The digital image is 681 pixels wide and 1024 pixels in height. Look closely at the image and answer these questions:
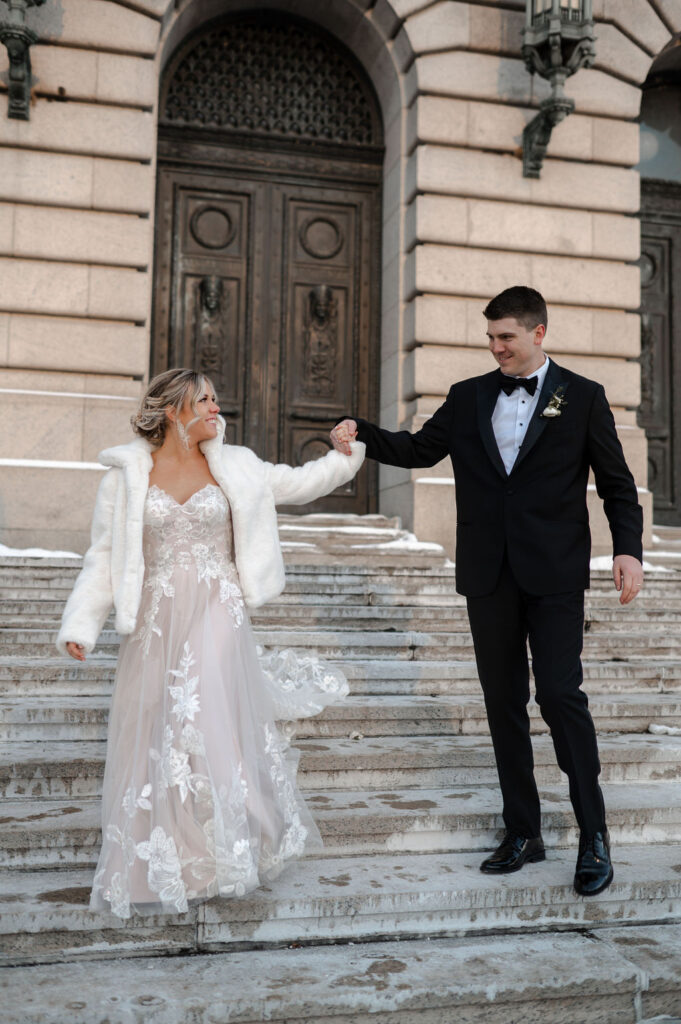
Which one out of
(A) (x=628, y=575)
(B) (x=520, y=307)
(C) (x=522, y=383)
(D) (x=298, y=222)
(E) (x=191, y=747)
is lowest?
(E) (x=191, y=747)

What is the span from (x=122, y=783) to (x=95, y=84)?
7.91 m

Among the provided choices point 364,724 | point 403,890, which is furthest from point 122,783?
point 364,724

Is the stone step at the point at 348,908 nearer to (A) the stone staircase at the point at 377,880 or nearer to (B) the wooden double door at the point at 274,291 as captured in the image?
(A) the stone staircase at the point at 377,880

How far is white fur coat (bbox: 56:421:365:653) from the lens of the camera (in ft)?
11.8

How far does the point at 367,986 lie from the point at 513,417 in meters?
2.27

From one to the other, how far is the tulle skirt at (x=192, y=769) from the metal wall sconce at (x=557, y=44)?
7.52m

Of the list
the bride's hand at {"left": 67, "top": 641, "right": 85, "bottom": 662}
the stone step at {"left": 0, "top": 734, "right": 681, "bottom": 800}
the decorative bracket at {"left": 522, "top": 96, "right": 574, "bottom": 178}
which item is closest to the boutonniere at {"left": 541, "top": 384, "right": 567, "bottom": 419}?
the stone step at {"left": 0, "top": 734, "right": 681, "bottom": 800}

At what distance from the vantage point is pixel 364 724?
5359 mm

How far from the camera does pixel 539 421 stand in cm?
392

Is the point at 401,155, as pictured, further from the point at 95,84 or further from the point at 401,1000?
the point at 401,1000

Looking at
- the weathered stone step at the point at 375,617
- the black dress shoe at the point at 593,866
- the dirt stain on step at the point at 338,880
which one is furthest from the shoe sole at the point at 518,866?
the weathered stone step at the point at 375,617

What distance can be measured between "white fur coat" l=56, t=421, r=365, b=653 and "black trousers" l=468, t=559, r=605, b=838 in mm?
870

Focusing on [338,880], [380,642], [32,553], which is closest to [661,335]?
[380,642]

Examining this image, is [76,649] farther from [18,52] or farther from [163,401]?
[18,52]
